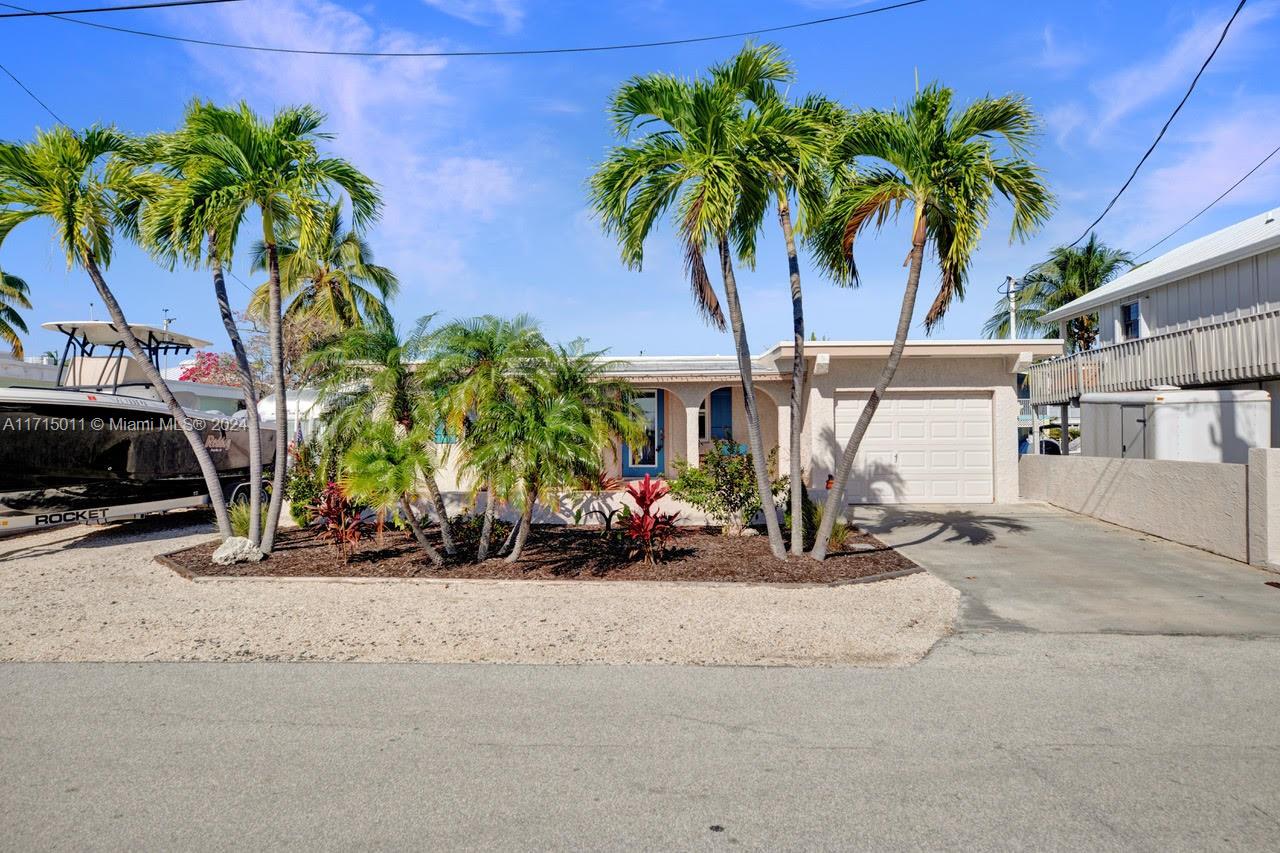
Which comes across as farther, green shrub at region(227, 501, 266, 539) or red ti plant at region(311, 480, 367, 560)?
green shrub at region(227, 501, 266, 539)

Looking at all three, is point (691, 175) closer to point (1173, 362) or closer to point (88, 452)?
point (88, 452)

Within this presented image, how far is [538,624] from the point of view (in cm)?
746

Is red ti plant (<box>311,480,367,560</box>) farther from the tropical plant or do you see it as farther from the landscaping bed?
the tropical plant

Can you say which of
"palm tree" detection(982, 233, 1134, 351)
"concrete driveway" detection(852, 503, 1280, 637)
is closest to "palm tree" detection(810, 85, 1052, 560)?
"concrete driveway" detection(852, 503, 1280, 637)

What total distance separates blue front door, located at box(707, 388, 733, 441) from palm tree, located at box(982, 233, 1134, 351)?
56.0ft

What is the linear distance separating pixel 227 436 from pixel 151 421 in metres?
2.02

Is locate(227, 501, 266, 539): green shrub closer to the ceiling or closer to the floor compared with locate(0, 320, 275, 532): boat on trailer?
closer to the floor

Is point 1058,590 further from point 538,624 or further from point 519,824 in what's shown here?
point 519,824

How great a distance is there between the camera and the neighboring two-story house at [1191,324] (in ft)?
52.8

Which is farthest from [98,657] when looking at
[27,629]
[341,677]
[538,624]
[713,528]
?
[713,528]

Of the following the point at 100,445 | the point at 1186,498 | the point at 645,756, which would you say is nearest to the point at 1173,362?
the point at 1186,498

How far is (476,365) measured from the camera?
9.77 m

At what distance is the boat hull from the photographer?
34.8 feet

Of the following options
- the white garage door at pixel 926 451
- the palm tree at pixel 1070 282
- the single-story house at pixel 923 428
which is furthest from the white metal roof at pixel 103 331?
the palm tree at pixel 1070 282
